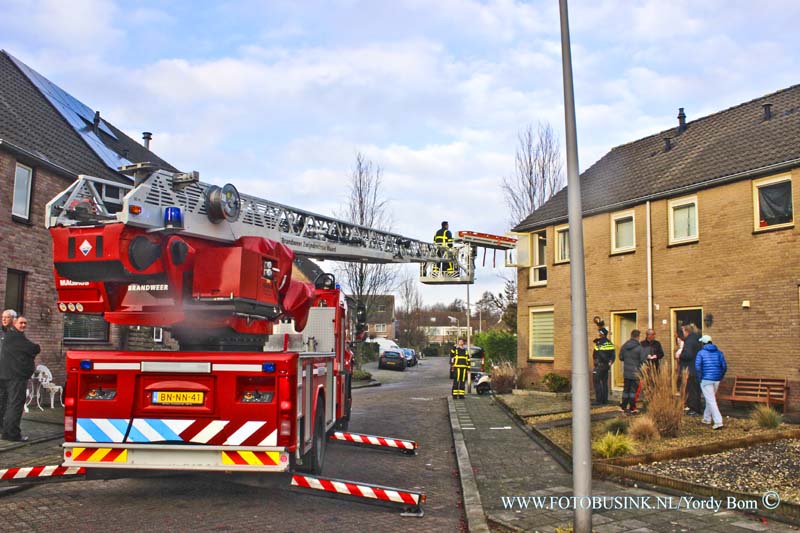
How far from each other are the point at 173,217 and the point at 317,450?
321 cm

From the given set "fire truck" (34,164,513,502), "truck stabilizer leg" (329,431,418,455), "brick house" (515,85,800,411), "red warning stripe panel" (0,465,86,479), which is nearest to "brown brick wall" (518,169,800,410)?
"brick house" (515,85,800,411)

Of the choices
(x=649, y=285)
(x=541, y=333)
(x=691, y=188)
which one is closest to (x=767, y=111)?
(x=691, y=188)

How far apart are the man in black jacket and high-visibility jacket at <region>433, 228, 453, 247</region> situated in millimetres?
11075

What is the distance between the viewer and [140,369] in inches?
255

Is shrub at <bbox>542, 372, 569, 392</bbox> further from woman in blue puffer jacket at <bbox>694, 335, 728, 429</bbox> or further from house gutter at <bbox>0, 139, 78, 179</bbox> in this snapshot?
house gutter at <bbox>0, 139, 78, 179</bbox>

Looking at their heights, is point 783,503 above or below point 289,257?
below

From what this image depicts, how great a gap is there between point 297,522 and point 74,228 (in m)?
3.43

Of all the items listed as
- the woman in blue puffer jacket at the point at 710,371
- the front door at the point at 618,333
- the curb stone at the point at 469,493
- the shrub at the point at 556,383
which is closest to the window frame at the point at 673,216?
the front door at the point at 618,333

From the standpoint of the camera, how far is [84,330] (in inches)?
634

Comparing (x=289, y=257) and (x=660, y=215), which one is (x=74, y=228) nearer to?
(x=289, y=257)

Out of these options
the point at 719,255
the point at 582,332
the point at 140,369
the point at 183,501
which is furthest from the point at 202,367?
the point at 719,255

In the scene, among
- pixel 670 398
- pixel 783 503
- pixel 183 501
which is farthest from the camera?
pixel 670 398

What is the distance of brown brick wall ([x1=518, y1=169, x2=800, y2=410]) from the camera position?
13.4 metres

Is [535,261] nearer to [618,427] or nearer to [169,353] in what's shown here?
[618,427]
